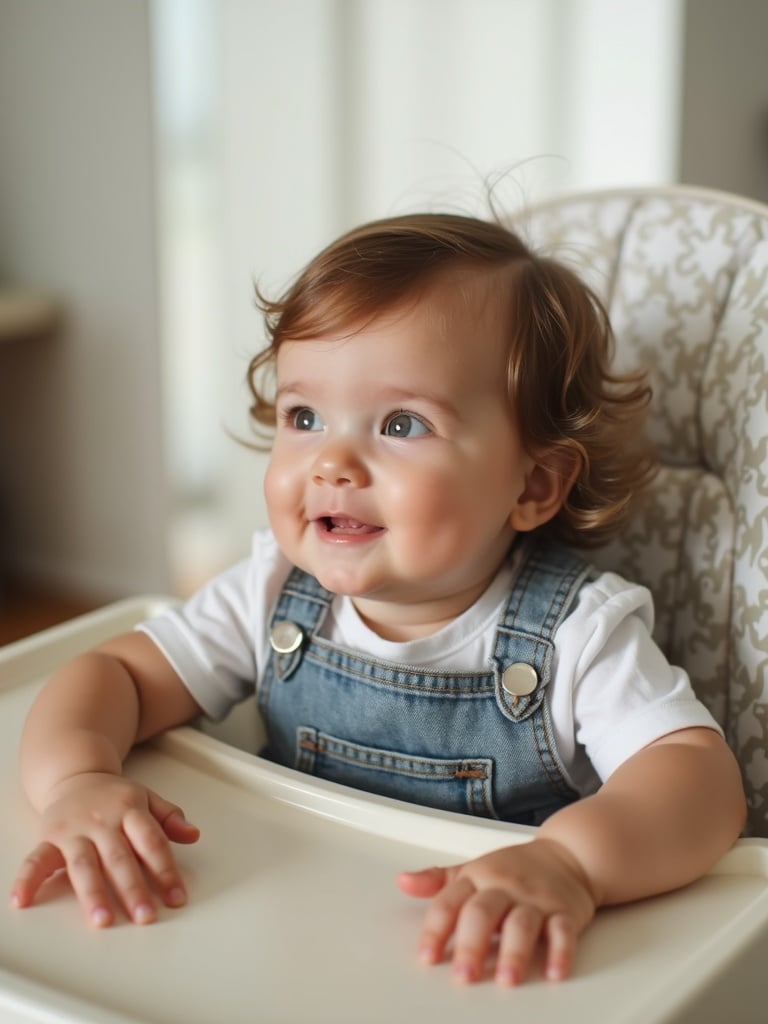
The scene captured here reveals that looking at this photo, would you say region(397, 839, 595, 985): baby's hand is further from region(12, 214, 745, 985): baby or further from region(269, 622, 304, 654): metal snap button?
region(269, 622, 304, 654): metal snap button

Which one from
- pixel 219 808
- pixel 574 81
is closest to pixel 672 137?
pixel 574 81

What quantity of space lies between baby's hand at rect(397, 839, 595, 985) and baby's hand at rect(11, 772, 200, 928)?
5.3 inches

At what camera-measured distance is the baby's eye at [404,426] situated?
2.66 feet

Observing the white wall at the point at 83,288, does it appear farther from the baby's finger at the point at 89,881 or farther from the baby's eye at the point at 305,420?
the baby's finger at the point at 89,881

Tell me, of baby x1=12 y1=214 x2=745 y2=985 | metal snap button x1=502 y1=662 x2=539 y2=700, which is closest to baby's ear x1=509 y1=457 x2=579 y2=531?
baby x1=12 y1=214 x2=745 y2=985

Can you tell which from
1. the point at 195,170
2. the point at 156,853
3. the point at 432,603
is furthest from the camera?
the point at 195,170

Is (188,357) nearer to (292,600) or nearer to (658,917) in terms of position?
(292,600)

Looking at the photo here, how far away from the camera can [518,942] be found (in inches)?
22.7

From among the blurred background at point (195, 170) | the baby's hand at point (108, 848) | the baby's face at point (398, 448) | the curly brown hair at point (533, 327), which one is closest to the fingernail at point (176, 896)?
the baby's hand at point (108, 848)

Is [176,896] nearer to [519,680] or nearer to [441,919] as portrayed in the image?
[441,919]

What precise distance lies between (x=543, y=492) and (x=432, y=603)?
4.6 inches

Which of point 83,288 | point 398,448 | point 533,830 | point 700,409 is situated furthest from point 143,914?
point 83,288

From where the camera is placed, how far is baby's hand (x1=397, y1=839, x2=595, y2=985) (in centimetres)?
58

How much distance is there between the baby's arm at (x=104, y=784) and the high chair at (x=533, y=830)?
2 cm
